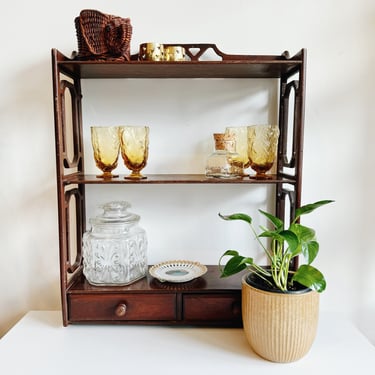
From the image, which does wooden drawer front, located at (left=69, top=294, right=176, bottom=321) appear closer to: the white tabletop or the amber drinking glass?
the white tabletop

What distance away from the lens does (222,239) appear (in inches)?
52.6

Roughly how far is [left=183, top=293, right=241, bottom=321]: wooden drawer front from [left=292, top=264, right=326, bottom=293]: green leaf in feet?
0.85

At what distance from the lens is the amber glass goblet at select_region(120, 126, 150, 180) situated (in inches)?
44.3

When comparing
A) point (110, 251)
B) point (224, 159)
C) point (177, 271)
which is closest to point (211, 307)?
point (177, 271)

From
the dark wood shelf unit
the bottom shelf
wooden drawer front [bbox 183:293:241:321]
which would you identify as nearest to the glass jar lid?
the dark wood shelf unit

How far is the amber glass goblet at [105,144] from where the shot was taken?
1.12 m

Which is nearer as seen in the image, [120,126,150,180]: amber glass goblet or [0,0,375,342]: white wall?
[120,126,150,180]: amber glass goblet

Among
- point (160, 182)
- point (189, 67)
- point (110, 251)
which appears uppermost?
point (189, 67)

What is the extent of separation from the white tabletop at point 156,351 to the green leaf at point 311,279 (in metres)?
0.24

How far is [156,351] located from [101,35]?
0.97 meters

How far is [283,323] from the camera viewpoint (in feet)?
2.96

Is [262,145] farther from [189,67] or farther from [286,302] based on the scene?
[286,302]

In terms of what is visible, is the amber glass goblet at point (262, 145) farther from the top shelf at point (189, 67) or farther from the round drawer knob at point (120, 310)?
the round drawer knob at point (120, 310)

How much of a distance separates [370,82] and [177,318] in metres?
1.11
